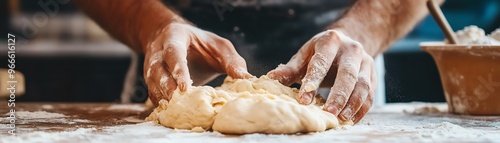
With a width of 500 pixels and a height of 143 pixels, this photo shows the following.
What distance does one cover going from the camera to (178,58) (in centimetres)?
172

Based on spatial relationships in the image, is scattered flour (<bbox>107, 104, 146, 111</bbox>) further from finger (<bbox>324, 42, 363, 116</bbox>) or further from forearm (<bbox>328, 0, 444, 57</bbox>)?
finger (<bbox>324, 42, 363, 116</bbox>)

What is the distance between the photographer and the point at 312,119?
150 cm

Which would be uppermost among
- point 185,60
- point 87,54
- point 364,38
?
point 87,54

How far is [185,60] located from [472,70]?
90 cm

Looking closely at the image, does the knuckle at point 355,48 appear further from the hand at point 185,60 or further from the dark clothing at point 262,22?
the dark clothing at point 262,22

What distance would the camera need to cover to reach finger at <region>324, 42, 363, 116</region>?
1627 millimetres

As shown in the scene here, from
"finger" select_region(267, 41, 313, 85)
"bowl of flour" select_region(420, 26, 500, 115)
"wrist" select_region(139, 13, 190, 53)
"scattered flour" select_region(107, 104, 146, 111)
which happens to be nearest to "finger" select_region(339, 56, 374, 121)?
"finger" select_region(267, 41, 313, 85)

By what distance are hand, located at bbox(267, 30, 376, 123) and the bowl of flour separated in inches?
13.1

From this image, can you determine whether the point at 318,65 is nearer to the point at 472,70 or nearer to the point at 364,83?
the point at 364,83

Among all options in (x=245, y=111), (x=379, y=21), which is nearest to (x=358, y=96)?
(x=245, y=111)

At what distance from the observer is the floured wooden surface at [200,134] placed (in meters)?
1.42

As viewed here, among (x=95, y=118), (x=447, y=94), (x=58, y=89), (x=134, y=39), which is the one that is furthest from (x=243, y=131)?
(x=58, y=89)

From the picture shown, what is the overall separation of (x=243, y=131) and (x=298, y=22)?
1314mm

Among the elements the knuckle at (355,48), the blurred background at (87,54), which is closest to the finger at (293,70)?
the knuckle at (355,48)
